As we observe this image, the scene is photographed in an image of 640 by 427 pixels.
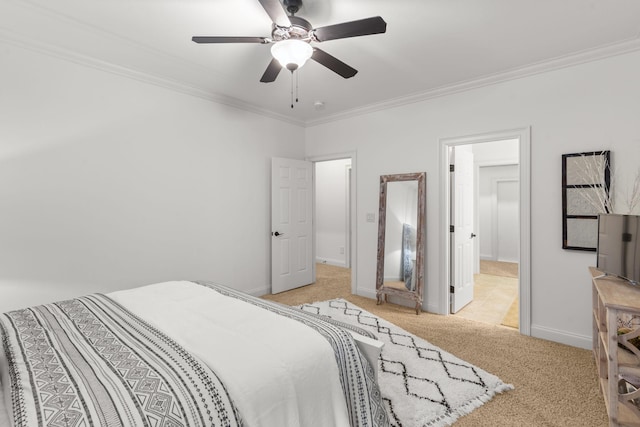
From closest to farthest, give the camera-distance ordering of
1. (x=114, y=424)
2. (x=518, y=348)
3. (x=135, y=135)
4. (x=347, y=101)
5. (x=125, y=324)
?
(x=114, y=424)
(x=125, y=324)
(x=518, y=348)
(x=135, y=135)
(x=347, y=101)

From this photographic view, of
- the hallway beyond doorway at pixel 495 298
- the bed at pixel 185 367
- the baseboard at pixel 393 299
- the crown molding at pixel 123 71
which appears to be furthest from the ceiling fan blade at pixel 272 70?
the hallway beyond doorway at pixel 495 298

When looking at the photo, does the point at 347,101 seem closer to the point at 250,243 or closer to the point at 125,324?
the point at 250,243

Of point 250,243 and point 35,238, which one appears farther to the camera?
point 250,243

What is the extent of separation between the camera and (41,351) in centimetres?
129

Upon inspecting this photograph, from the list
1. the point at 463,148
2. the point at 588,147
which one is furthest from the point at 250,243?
the point at 588,147

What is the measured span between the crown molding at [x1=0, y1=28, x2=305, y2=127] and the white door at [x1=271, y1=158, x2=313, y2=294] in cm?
85

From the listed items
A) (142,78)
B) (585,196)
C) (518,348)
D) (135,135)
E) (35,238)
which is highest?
(142,78)

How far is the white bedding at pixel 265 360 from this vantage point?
111 cm

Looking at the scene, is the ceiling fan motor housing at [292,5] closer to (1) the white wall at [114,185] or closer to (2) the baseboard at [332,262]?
(1) the white wall at [114,185]

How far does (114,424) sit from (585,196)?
347 centimetres

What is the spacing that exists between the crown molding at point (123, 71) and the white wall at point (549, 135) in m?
2.03

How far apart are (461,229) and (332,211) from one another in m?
3.14

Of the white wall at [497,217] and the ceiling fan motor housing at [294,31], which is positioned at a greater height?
the ceiling fan motor housing at [294,31]

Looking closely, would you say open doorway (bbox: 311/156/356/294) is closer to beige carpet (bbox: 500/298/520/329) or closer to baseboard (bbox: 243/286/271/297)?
baseboard (bbox: 243/286/271/297)
